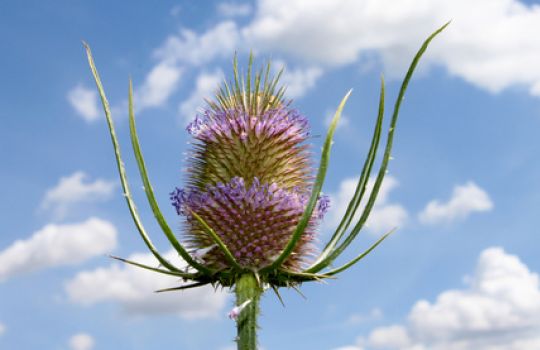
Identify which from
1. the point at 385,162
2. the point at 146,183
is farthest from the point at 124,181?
the point at 385,162

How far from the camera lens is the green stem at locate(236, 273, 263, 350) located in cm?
494

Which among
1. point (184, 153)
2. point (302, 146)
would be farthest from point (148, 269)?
point (302, 146)

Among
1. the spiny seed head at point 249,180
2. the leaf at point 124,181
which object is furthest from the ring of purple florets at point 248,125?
the leaf at point 124,181

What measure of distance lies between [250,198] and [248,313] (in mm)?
918

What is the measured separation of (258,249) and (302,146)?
1.20 metres

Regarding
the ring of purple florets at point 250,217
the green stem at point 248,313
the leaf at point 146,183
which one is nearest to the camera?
the leaf at point 146,183

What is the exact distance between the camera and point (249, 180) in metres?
5.38

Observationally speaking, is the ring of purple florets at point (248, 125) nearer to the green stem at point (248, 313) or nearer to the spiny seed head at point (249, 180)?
the spiny seed head at point (249, 180)

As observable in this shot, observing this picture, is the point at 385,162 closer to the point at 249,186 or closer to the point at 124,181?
the point at 249,186

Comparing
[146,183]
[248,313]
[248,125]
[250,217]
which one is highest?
[248,125]

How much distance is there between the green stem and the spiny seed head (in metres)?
0.16

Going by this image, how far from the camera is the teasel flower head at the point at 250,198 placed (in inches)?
197

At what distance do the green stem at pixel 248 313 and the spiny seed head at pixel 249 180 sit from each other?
0.52 feet

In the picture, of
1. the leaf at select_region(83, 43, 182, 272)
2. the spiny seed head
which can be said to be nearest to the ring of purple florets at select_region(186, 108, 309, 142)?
the spiny seed head
